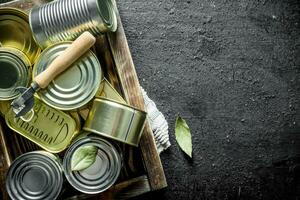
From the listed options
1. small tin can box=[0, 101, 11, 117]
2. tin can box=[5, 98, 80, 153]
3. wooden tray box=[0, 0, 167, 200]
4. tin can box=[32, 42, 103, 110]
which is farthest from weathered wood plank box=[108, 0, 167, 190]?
small tin can box=[0, 101, 11, 117]

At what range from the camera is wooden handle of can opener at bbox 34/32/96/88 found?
1.57 m

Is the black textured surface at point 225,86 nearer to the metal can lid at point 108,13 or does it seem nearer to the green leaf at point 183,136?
the green leaf at point 183,136

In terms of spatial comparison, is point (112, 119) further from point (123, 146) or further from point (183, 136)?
point (183, 136)

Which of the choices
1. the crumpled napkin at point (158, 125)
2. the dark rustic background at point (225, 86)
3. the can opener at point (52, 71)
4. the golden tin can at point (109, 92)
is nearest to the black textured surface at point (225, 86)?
the dark rustic background at point (225, 86)

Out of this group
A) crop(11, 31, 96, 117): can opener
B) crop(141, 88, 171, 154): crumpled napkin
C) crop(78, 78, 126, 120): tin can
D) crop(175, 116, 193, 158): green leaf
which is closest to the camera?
crop(11, 31, 96, 117): can opener

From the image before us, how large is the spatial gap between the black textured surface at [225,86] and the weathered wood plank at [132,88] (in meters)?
0.48

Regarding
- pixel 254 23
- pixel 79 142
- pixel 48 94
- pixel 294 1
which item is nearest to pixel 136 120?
pixel 79 142

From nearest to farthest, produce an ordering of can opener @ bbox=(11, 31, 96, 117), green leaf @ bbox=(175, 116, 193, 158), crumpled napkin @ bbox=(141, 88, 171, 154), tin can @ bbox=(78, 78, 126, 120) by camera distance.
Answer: can opener @ bbox=(11, 31, 96, 117) → tin can @ bbox=(78, 78, 126, 120) → crumpled napkin @ bbox=(141, 88, 171, 154) → green leaf @ bbox=(175, 116, 193, 158)

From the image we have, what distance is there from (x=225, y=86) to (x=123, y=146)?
0.80 metres

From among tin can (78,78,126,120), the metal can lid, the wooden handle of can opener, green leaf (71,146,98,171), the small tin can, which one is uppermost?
the metal can lid

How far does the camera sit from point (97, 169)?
1643 millimetres

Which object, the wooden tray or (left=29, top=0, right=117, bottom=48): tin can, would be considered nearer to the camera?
(left=29, top=0, right=117, bottom=48): tin can

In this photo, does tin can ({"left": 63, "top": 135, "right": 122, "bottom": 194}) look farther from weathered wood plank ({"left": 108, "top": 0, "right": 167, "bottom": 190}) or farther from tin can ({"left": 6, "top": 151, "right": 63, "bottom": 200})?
weathered wood plank ({"left": 108, "top": 0, "right": 167, "bottom": 190})

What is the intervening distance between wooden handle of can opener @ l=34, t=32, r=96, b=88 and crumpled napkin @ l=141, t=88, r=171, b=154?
22.3 inches
